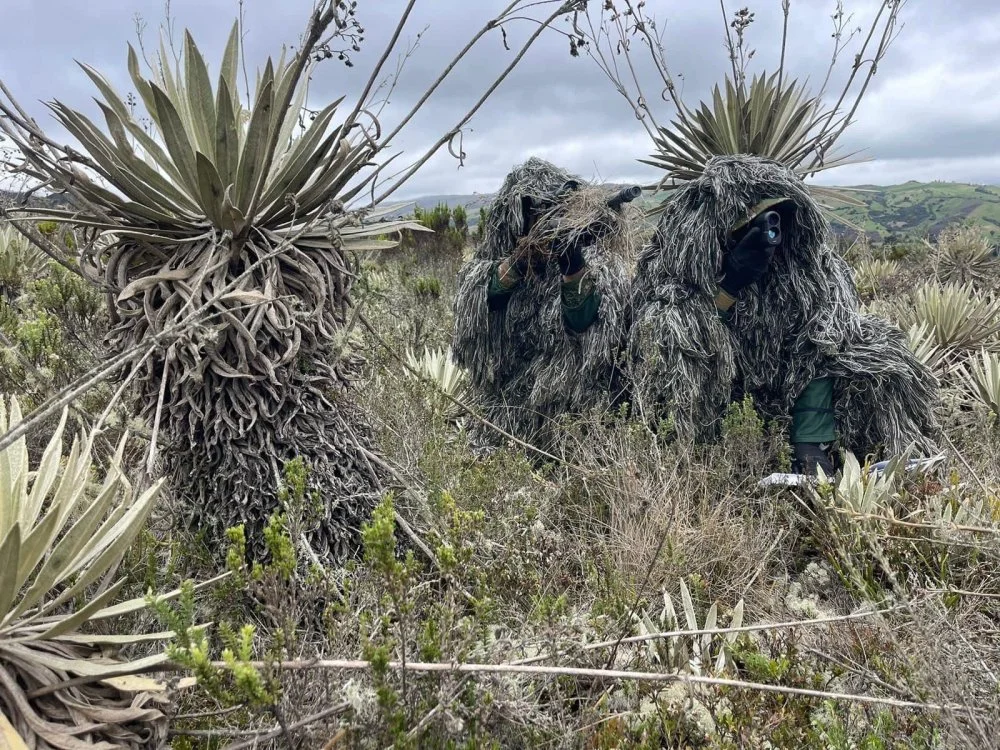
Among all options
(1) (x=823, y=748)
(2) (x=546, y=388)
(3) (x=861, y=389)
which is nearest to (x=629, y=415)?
(2) (x=546, y=388)

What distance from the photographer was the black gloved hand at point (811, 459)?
328 centimetres

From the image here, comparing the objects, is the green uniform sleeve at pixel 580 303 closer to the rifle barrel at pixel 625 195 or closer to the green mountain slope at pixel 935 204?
the rifle barrel at pixel 625 195

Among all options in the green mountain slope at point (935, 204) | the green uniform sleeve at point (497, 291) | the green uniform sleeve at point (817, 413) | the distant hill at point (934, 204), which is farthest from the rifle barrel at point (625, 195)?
the green mountain slope at point (935, 204)

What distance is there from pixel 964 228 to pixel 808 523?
8.15 meters

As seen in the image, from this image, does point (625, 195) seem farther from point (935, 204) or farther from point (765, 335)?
point (935, 204)

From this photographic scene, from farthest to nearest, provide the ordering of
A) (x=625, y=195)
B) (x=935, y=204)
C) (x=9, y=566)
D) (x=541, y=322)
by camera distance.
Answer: (x=935, y=204), (x=541, y=322), (x=625, y=195), (x=9, y=566)

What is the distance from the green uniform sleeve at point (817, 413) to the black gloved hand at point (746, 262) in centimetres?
61

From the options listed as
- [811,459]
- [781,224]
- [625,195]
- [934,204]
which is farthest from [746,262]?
[934,204]

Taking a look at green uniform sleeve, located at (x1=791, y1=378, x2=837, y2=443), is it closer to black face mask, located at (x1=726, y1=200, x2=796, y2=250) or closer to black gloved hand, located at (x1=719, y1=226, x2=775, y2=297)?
black gloved hand, located at (x1=719, y1=226, x2=775, y2=297)

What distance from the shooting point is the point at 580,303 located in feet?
11.7

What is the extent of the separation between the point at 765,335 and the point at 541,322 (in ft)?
3.86

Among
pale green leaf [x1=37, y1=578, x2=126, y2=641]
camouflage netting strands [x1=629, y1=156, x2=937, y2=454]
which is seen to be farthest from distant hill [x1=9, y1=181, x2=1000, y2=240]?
pale green leaf [x1=37, y1=578, x2=126, y2=641]

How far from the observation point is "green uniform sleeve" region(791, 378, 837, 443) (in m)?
3.33

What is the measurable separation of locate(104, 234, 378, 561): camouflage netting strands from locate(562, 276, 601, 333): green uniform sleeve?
153 cm
